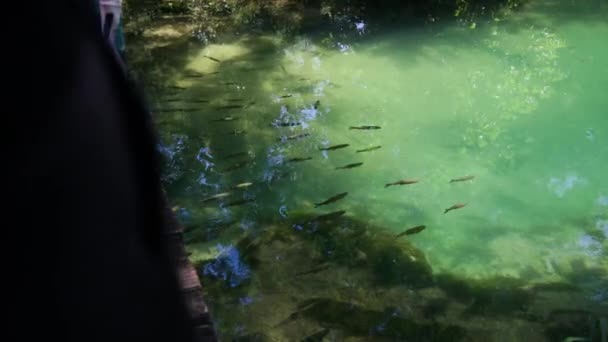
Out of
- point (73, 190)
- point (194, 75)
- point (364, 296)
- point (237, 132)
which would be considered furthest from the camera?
point (194, 75)

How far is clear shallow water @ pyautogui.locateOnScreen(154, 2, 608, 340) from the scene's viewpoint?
461cm

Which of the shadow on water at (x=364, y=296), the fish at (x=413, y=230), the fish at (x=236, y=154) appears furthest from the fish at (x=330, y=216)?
the fish at (x=236, y=154)

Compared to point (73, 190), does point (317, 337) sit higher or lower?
lower

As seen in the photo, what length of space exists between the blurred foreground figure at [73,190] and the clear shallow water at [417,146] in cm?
314

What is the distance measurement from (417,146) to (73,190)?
5.76 m

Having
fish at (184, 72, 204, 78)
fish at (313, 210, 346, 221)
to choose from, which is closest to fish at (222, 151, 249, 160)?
fish at (313, 210, 346, 221)

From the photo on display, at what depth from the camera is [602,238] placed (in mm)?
4879

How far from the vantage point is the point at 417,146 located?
20.1 feet

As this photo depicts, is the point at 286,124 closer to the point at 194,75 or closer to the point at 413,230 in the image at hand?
the point at 194,75

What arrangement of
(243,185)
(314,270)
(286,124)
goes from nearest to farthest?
(314,270), (243,185), (286,124)

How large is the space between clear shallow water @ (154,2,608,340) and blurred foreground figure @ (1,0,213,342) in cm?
314

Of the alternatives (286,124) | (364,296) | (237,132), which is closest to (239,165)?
(237,132)

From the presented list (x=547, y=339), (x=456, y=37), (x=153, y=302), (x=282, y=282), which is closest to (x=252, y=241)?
(x=282, y=282)

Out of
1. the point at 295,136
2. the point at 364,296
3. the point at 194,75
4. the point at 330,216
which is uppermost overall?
the point at 194,75
